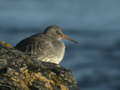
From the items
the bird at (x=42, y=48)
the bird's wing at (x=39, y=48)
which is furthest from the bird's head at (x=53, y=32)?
the bird's wing at (x=39, y=48)

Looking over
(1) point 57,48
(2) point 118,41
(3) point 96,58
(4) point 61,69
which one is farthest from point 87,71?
(4) point 61,69

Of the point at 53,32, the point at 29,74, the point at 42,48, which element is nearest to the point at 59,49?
the point at 42,48

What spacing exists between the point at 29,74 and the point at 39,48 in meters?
5.37

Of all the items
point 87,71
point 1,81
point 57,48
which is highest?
point 87,71

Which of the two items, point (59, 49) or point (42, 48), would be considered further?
point (59, 49)

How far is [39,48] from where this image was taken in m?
10.2

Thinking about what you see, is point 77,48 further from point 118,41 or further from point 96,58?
point 118,41

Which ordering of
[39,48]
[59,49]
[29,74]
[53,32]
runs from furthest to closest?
[53,32] < [59,49] < [39,48] < [29,74]

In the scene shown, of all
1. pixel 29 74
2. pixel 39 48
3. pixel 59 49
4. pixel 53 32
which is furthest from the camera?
pixel 53 32

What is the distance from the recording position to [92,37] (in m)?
32.3

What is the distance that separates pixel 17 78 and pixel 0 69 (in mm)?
278

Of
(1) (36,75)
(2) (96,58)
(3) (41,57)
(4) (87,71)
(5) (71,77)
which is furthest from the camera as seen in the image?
(2) (96,58)

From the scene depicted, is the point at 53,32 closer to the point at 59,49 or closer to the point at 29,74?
the point at 59,49

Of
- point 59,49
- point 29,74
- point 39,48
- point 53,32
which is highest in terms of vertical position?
point 53,32
